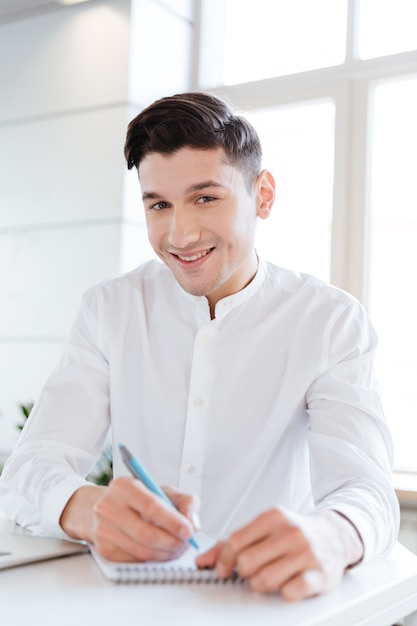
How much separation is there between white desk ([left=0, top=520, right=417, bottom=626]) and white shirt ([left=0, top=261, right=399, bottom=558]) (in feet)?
1.08

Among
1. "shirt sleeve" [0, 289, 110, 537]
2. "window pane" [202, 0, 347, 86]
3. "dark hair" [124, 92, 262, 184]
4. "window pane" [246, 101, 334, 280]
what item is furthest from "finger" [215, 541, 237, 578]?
"window pane" [202, 0, 347, 86]

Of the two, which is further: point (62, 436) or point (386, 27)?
point (386, 27)

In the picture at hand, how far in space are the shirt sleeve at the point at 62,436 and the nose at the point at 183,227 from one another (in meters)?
0.31

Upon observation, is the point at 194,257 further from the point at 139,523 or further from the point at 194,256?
the point at 139,523

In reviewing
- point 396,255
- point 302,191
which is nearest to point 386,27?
point 302,191

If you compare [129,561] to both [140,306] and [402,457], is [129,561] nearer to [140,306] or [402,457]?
[140,306]

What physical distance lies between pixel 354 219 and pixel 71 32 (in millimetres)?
1784

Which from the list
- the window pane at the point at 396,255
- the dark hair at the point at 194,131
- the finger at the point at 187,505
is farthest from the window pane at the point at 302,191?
the finger at the point at 187,505

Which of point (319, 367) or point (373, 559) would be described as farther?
point (319, 367)

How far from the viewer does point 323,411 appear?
4.76 feet

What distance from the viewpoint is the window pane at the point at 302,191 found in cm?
370

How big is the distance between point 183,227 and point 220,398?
14.2 inches

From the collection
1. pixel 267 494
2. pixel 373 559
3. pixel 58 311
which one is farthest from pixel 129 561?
pixel 58 311

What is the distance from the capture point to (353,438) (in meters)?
1.37
